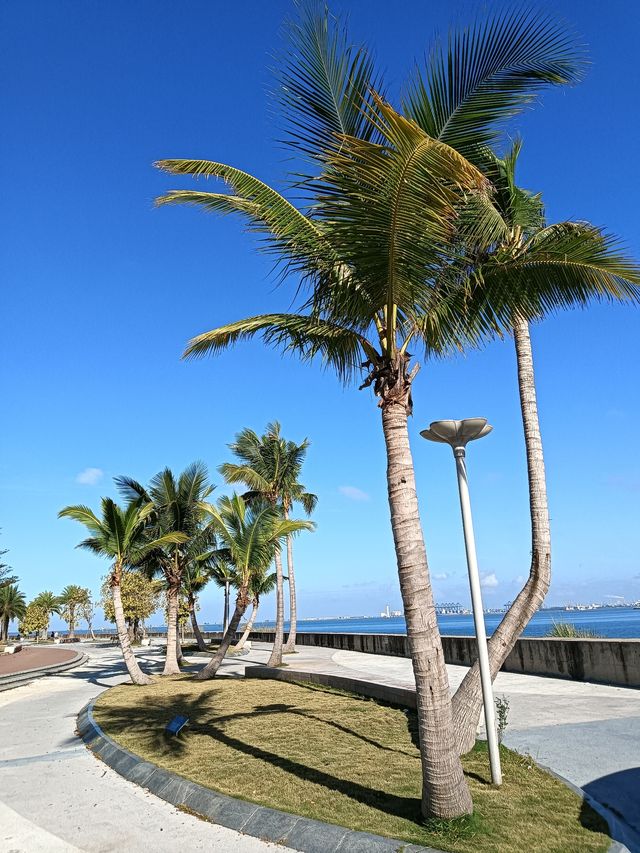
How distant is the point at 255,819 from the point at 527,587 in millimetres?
4848

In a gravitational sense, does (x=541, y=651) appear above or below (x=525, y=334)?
below

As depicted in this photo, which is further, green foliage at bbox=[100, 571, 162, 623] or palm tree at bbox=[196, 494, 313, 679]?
green foliage at bbox=[100, 571, 162, 623]

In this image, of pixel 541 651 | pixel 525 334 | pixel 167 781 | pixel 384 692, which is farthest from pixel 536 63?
pixel 541 651

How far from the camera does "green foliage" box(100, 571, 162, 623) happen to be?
127ft

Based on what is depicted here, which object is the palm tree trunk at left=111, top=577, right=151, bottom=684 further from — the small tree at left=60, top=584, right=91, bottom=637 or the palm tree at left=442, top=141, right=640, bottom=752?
the small tree at left=60, top=584, right=91, bottom=637

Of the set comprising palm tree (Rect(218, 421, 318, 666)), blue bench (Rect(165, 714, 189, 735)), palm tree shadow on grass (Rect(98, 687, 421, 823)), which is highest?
palm tree (Rect(218, 421, 318, 666))

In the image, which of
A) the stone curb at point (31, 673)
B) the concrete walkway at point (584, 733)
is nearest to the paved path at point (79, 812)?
the concrete walkway at point (584, 733)

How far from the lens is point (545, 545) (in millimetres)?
8539

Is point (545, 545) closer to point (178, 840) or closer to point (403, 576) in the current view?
point (403, 576)

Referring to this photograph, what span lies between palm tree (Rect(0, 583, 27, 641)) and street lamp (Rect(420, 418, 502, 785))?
2862 inches

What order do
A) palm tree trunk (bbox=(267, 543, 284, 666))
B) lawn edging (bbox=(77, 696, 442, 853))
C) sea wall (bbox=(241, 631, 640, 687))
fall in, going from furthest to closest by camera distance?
palm tree trunk (bbox=(267, 543, 284, 666))
sea wall (bbox=(241, 631, 640, 687))
lawn edging (bbox=(77, 696, 442, 853))

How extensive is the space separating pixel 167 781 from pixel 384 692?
254 inches

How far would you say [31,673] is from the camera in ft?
81.9

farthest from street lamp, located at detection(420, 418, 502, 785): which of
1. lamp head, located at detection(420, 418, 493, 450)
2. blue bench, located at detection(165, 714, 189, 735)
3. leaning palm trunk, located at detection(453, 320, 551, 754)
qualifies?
blue bench, located at detection(165, 714, 189, 735)
